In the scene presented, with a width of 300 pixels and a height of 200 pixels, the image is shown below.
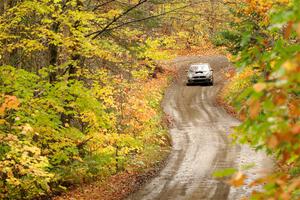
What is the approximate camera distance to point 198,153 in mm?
19484

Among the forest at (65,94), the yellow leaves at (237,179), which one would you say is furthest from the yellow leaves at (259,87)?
the forest at (65,94)

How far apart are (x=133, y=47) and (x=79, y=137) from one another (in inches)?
133

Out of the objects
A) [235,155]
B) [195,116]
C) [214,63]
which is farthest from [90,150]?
[214,63]

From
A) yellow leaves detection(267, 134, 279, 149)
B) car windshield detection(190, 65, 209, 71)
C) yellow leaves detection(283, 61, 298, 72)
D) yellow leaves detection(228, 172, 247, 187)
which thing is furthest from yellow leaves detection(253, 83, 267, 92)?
car windshield detection(190, 65, 209, 71)

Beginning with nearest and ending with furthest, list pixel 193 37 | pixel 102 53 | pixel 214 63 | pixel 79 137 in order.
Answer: pixel 79 137
pixel 102 53
pixel 214 63
pixel 193 37

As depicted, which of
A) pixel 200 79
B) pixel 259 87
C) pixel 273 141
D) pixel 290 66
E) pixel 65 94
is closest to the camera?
pixel 290 66

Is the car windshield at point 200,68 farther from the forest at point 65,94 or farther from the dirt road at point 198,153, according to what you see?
the forest at point 65,94

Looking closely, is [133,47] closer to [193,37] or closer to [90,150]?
[90,150]

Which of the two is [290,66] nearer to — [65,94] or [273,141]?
[273,141]

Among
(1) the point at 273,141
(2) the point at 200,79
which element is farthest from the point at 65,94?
(2) the point at 200,79

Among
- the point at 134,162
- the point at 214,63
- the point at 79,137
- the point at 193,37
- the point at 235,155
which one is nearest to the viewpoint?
the point at 79,137

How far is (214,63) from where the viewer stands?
4538 centimetres


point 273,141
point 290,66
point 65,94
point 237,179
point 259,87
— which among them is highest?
point 290,66

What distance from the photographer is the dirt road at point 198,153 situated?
14102 mm
